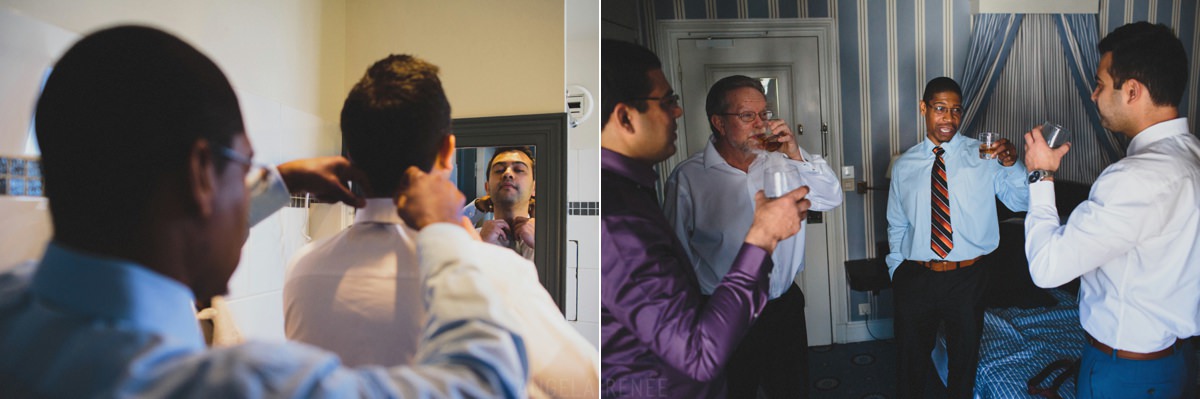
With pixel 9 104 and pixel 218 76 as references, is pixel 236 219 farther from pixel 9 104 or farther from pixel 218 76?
pixel 9 104

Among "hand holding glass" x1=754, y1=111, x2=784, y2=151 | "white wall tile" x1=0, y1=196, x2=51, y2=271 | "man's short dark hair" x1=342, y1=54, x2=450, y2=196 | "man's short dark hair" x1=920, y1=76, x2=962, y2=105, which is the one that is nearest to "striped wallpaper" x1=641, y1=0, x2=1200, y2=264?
"man's short dark hair" x1=920, y1=76, x2=962, y2=105

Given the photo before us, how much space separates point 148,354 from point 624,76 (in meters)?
0.82

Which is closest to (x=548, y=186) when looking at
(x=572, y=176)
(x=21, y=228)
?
(x=572, y=176)

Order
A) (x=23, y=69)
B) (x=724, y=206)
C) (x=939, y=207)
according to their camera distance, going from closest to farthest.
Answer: (x=23, y=69) → (x=939, y=207) → (x=724, y=206)

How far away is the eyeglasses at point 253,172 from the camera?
0.71 metres

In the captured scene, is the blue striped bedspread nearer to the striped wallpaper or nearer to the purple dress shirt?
the striped wallpaper

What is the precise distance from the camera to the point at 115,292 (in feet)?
2.09

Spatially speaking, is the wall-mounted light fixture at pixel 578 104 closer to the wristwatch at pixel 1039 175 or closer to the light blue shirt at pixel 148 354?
the light blue shirt at pixel 148 354

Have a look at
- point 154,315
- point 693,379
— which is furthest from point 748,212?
point 154,315

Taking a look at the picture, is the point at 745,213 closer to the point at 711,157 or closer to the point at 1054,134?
the point at 711,157

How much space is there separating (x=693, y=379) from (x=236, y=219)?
0.78 metres

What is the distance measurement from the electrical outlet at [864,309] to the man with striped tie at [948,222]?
5cm

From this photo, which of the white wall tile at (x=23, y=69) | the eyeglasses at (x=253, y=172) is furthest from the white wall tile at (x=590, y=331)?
the white wall tile at (x=23, y=69)

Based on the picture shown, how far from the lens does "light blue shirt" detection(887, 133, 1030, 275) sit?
929mm
